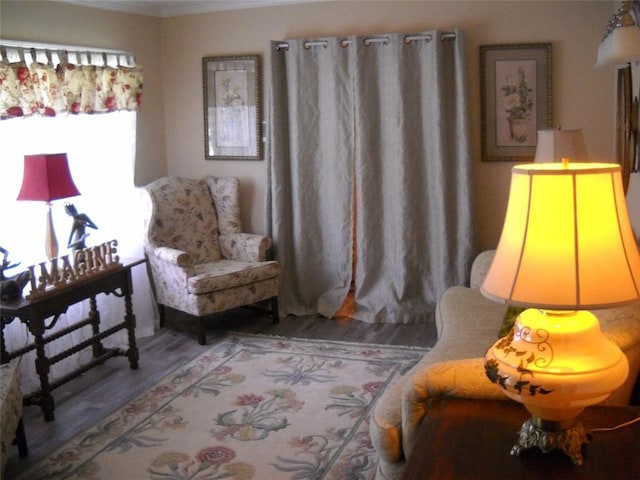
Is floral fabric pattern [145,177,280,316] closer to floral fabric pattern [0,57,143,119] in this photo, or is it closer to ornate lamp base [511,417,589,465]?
floral fabric pattern [0,57,143,119]

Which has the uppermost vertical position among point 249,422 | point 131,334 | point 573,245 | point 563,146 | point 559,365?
point 563,146

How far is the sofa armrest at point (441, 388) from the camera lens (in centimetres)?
195

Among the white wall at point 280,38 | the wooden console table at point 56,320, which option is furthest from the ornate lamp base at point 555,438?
the white wall at point 280,38

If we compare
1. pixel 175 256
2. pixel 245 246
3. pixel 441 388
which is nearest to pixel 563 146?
pixel 441 388

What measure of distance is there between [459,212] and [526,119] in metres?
0.76

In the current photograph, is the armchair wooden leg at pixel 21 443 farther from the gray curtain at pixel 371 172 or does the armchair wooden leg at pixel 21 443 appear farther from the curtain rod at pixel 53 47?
the gray curtain at pixel 371 172

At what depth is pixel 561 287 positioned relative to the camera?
147 centimetres

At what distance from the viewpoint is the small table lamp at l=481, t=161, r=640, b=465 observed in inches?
57.8

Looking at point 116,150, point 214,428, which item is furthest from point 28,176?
point 214,428

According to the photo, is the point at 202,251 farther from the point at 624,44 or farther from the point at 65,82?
the point at 624,44

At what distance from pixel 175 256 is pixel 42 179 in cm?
109

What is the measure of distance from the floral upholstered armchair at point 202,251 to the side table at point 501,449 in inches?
108

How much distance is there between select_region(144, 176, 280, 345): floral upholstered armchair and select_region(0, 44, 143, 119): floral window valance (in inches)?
27.4

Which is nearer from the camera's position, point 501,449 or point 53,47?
point 501,449
